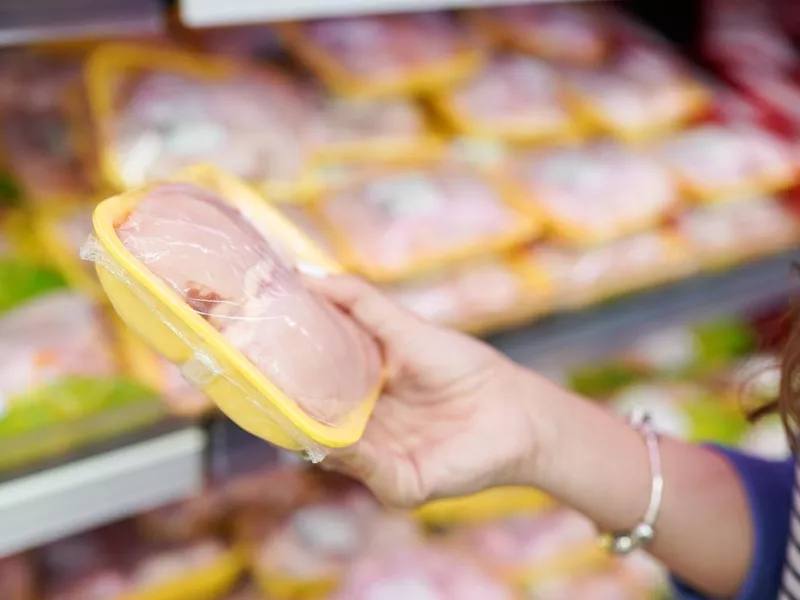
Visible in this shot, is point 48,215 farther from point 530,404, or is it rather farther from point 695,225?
point 695,225

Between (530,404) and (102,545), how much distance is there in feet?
2.52

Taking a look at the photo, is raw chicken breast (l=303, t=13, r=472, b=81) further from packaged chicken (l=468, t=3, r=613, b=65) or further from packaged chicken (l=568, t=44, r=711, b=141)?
packaged chicken (l=568, t=44, r=711, b=141)

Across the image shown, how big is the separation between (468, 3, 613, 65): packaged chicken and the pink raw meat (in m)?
0.31

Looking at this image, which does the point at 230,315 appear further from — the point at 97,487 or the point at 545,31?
the point at 545,31

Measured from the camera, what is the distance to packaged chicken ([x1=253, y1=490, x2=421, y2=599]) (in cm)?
130

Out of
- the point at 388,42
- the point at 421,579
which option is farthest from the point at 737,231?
the point at 421,579

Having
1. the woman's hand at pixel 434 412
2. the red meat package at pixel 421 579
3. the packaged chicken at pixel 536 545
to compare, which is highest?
the woman's hand at pixel 434 412

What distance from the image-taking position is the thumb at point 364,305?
31.0 inches

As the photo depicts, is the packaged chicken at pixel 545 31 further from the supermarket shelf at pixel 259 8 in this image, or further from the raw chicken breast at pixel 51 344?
the raw chicken breast at pixel 51 344

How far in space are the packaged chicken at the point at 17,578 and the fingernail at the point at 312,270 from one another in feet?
2.22

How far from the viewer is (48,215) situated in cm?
109

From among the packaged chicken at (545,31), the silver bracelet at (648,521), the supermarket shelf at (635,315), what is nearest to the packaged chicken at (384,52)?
the packaged chicken at (545,31)

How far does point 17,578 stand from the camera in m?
1.17

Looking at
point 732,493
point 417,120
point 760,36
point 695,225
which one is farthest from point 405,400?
point 760,36
